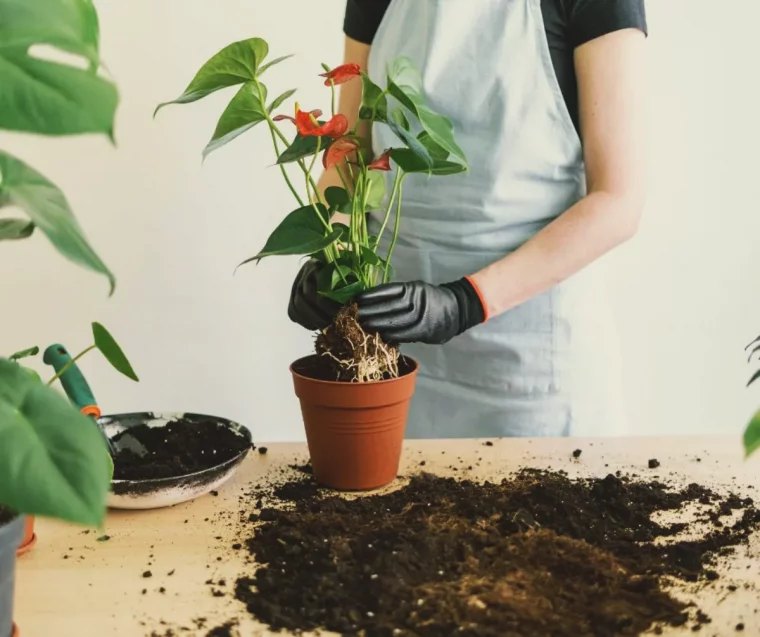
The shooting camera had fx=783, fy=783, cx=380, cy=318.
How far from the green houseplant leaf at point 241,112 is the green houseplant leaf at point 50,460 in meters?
0.44

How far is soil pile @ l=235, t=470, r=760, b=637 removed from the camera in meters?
0.65

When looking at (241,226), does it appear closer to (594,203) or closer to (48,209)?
(594,203)

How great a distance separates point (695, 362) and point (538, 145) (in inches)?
34.6

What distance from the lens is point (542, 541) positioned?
2.54ft

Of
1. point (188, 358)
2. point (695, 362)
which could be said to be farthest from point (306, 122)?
point (695, 362)

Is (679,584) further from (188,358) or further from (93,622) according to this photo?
(188,358)

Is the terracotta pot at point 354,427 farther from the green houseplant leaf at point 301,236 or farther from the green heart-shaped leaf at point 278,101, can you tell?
the green heart-shaped leaf at point 278,101

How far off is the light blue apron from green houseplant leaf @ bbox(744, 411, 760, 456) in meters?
0.81

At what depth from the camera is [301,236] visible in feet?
2.88

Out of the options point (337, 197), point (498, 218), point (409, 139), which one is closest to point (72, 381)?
point (337, 197)

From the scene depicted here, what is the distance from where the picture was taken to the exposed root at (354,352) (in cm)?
92

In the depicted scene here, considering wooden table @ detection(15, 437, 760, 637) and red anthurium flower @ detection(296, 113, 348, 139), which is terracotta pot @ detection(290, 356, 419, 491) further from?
red anthurium flower @ detection(296, 113, 348, 139)

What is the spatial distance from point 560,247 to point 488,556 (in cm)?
55

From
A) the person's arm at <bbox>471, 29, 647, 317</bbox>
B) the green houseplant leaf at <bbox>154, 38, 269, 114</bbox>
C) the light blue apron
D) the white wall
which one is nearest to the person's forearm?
the person's arm at <bbox>471, 29, 647, 317</bbox>
